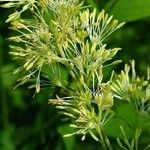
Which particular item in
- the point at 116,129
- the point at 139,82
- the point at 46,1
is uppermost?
the point at 46,1

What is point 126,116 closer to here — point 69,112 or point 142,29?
point 69,112

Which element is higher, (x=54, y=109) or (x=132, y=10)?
(x=132, y=10)

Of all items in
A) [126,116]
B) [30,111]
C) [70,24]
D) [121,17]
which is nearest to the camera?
[70,24]

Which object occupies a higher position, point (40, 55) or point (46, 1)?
point (46, 1)

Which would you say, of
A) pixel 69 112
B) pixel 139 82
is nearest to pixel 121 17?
pixel 139 82

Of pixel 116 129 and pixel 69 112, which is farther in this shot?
pixel 116 129

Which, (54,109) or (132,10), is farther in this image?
(54,109)
